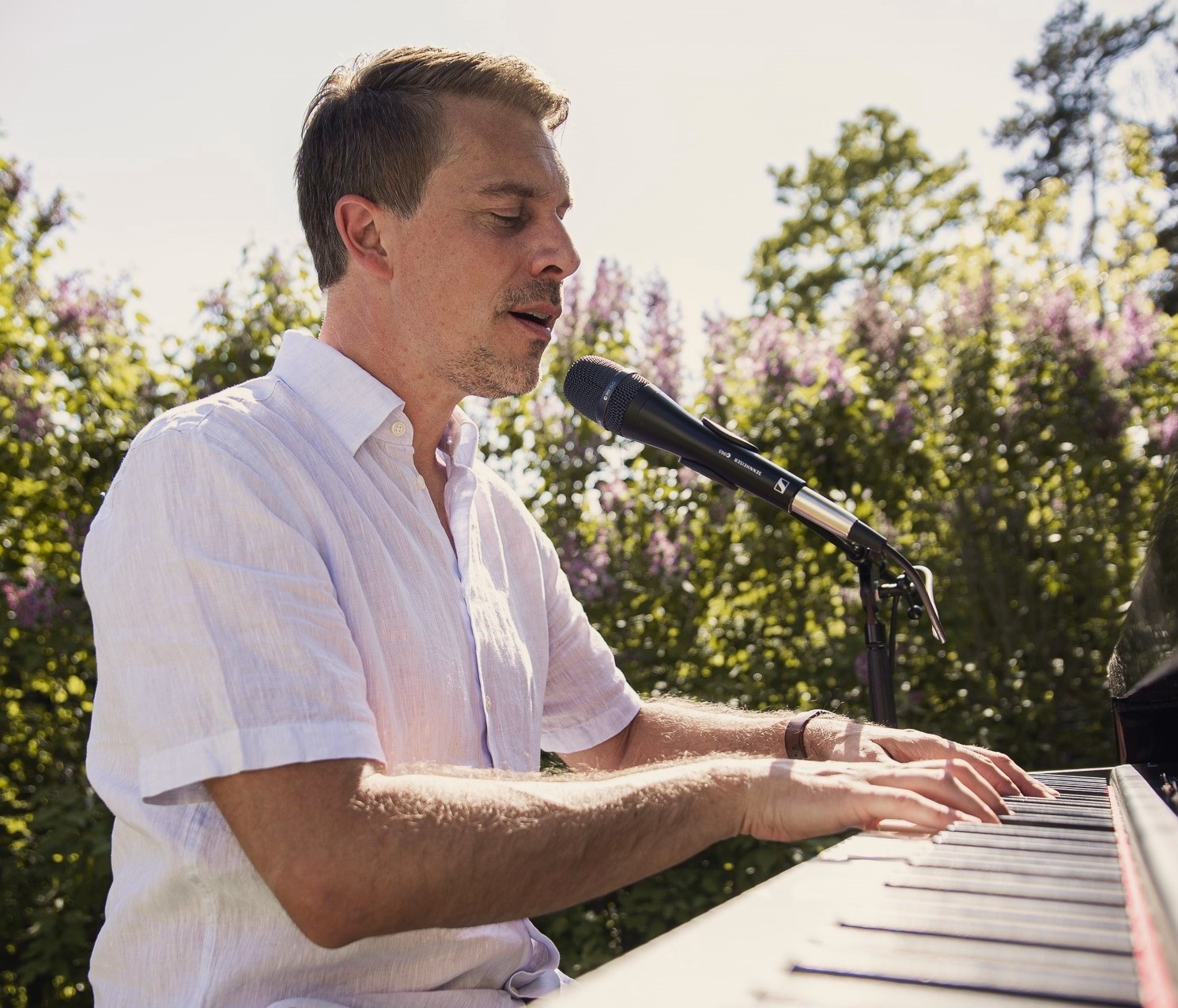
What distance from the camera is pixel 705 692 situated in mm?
4688

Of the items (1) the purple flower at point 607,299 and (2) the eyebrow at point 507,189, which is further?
(1) the purple flower at point 607,299

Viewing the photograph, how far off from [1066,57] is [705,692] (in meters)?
28.9

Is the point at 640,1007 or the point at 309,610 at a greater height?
the point at 309,610

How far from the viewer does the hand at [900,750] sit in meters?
1.70

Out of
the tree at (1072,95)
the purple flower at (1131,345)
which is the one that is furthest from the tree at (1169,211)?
the purple flower at (1131,345)

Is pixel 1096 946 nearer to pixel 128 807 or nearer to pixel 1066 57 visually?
pixel 128 807

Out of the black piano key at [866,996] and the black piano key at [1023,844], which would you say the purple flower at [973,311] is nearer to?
the black piano key at [1023,844]

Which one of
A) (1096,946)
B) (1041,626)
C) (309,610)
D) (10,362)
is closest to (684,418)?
(309,610)

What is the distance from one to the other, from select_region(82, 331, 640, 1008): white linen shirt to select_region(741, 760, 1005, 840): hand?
334 millimetres

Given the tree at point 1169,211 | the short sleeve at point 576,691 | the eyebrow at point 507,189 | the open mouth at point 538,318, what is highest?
the tree at point 1169,211

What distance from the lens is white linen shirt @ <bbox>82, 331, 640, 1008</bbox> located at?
57.6 inches

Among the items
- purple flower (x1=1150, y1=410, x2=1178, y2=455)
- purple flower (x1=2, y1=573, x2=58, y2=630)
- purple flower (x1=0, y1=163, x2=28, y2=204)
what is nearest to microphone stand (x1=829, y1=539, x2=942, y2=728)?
purple flower (x1=1150, y1=410, x2=1178, y2=455)

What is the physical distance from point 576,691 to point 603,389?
28.3 inches

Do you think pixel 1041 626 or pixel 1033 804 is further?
pixel 1041 626
